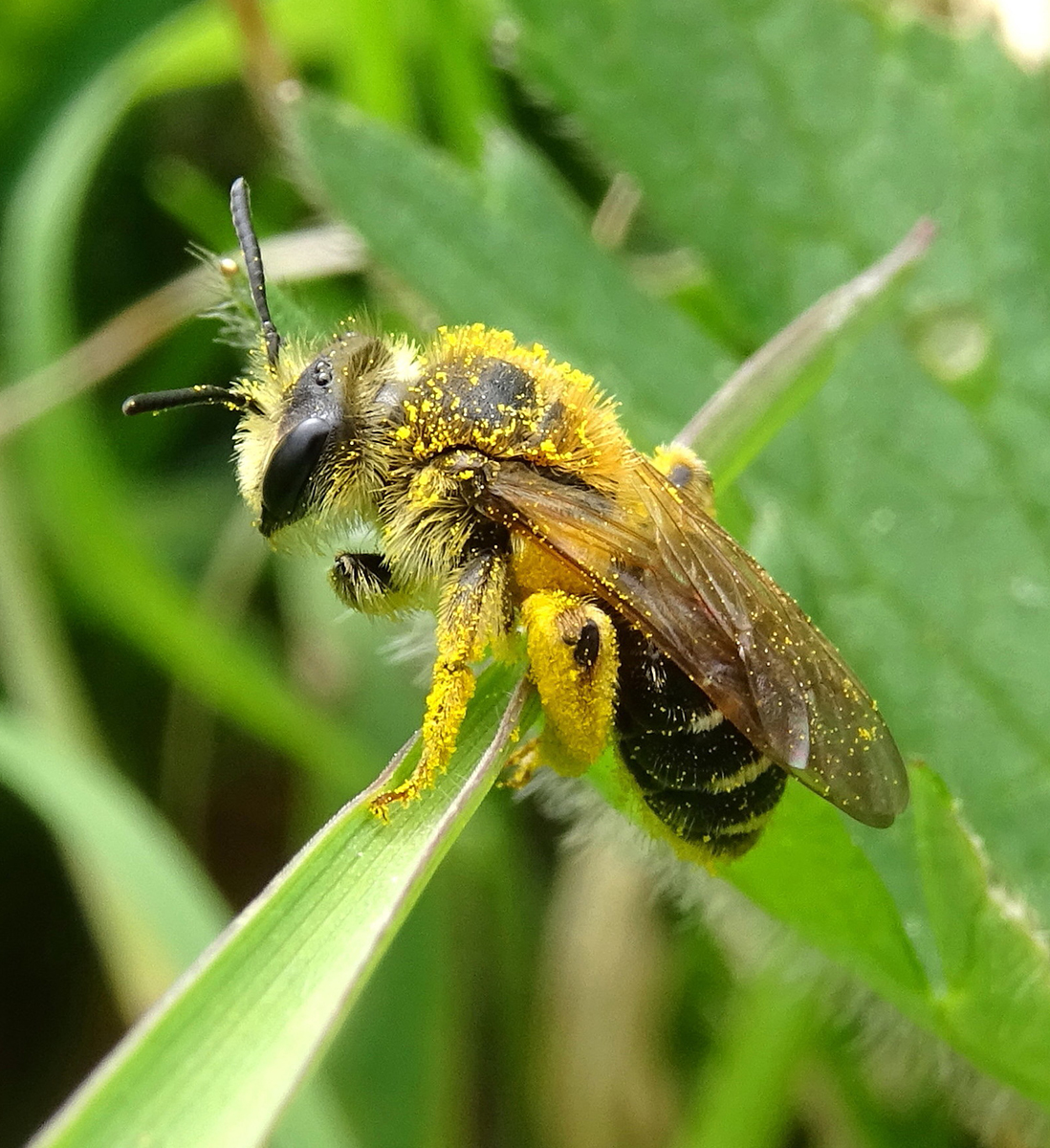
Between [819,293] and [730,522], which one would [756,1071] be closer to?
[730,522]

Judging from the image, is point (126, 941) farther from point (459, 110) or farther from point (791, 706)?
point (459, 110)

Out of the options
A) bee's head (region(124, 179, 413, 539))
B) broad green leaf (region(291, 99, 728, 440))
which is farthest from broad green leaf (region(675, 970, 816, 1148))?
bee's head (region(124, 179, 413, 539))

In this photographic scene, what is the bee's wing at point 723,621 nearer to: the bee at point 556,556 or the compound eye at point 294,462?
the bee at point 556,556

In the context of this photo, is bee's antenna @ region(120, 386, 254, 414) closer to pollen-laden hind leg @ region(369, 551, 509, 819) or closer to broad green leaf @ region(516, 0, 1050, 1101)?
pollen-laden hind leg @ region(369, 551, 509, 819)

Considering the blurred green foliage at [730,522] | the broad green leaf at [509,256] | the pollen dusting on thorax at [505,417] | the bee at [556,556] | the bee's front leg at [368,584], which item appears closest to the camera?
the bee at [556,556]

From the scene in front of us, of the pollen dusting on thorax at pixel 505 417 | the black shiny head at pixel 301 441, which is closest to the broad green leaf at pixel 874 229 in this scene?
the pollen dusting on thorax at pixel 505 417
